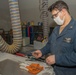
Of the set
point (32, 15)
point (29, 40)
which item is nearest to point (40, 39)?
point (29, 40)

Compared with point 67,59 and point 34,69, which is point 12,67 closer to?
point 34,69

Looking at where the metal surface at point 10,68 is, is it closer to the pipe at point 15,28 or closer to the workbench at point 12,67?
the workbench at point 12,67

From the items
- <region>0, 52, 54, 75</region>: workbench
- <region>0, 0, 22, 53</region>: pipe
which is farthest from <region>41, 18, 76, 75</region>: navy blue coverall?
<region>0, 0, 22, 53</region>: pipe

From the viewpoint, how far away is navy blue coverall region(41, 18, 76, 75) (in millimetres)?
970

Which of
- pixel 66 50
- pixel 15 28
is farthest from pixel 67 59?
pixel 15 28

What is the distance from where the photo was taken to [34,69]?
50.5 inches

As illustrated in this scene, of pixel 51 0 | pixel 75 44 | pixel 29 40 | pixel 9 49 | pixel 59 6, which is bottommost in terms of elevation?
pixel 29 40

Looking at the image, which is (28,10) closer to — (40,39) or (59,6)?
(40,39)

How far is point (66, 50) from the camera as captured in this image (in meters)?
1.05

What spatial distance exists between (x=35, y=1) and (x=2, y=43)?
2.15 metres

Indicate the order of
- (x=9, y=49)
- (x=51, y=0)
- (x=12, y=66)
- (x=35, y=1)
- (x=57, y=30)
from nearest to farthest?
(x=57, y=30), (x=12, y=66), (x=9, y=49), (x=51, y=0), (x=35, y=1)

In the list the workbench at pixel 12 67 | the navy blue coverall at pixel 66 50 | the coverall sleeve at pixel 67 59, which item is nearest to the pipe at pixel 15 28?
the workbench at pixel 12 67

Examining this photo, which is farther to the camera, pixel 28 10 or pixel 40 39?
pixel 28 10

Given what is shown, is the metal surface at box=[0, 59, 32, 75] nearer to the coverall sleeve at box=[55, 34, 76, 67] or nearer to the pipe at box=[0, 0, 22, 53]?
the pipe at box=[0, 0, 22, 53]
